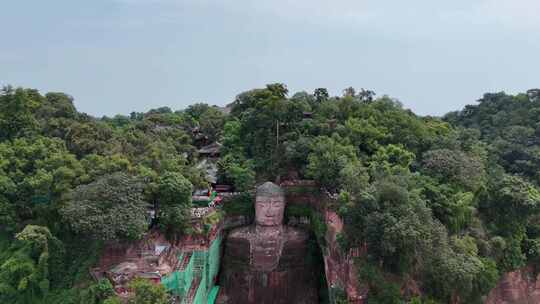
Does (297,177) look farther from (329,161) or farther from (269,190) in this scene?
(329,161)

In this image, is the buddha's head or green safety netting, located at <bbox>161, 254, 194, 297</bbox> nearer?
green safety netting, located at <bbox>161, 254, 194, 297</bbox>

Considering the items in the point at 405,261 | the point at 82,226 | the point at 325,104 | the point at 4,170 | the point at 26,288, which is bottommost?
the point at 26,288

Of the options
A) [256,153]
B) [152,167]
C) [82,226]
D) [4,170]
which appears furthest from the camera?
[256,153]

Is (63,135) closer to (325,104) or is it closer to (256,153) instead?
(256,153)

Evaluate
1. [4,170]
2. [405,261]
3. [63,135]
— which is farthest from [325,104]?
[4,170]

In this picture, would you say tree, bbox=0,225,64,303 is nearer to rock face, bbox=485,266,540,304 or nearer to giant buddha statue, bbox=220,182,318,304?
giant buddha statue, bbox=220,182,318,304

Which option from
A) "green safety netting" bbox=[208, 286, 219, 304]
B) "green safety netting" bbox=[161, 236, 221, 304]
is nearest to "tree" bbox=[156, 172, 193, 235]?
"green safety netting" bbox=[161, 236, 221, 304]

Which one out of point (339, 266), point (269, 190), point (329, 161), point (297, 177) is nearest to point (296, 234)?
point (269, 190)
